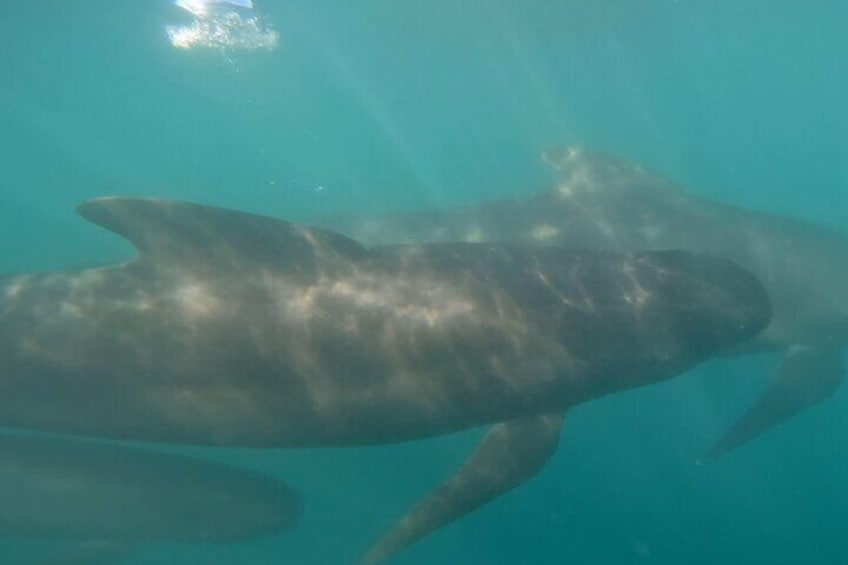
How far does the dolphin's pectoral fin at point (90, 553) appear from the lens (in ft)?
42.4

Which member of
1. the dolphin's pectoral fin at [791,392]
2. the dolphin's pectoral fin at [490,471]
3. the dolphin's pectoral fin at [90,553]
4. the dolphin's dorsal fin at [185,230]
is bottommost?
the dolphin's pectoral fin at [490,471]

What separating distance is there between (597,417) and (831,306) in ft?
19.6

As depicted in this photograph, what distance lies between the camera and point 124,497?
471 inches

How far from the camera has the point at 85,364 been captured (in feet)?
26.4

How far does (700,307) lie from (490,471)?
349cm

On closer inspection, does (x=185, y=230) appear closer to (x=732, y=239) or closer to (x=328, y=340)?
(x=328, y=340)

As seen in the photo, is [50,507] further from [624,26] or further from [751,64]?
[751,64]

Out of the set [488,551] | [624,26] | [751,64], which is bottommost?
[488,551]

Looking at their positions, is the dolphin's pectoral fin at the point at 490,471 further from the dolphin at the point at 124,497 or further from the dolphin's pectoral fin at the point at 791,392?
the dolphin's pectoral fin at the point at 791,392

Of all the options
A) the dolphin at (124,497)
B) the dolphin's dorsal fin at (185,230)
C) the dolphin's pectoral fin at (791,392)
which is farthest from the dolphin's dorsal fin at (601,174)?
the dolphin's dorsal fin at (185,230)

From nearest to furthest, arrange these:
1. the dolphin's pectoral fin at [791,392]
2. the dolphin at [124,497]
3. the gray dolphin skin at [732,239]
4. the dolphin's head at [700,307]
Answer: the dolphin's head at [700,307], the dolphin at [124,497], the dolphin's pectoral fin at [791,392], the gray dolphin skin at [732,239]

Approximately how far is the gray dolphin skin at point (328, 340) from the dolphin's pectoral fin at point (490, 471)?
0.02 m

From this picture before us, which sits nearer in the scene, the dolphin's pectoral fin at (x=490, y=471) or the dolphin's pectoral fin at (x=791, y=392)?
the dolphin's pectoral fin at (x=490, y=471)

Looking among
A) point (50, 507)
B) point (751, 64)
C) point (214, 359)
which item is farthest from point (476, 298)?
point (751, 64)
